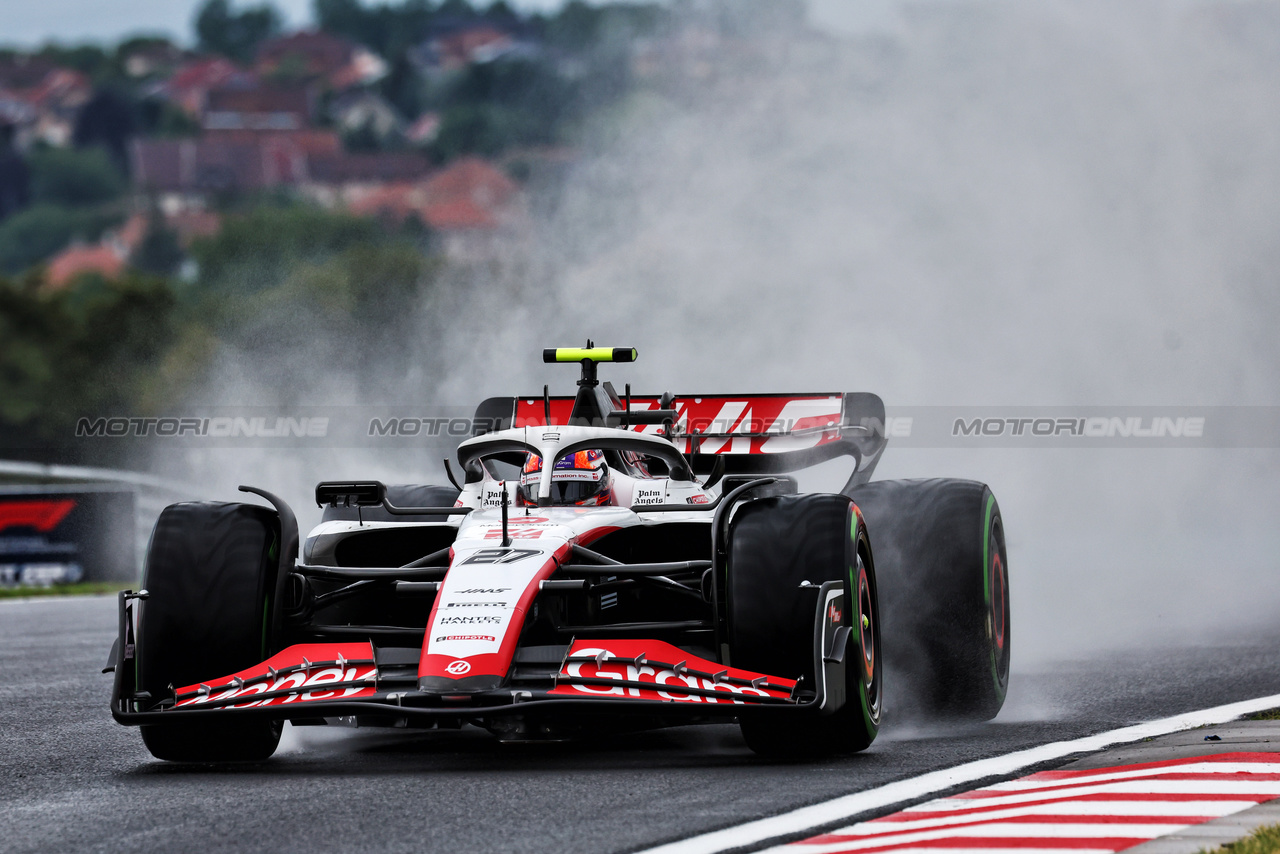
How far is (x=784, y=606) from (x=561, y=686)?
2.95 feet

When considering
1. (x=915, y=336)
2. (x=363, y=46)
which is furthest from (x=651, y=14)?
(x=363, y=46)

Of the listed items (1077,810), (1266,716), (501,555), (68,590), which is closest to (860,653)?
(501,555)

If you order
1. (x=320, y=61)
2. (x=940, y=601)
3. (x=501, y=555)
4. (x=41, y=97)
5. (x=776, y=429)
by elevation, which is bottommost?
(x=940, y=601)

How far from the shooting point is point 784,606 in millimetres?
6898

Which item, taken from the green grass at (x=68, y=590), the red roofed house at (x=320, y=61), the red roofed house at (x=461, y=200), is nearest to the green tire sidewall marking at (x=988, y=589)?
the green grass at (x=68, y=590)

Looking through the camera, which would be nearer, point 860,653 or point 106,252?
point 860,653

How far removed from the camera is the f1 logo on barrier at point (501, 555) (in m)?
7.13

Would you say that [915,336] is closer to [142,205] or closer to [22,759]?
[22,759]

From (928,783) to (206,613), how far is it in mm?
2862

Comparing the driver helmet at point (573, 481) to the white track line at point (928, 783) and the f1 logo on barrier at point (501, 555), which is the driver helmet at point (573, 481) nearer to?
the f1 logo on barrier at point (501, 555)

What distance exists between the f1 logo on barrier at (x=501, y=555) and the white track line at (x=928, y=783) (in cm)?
170

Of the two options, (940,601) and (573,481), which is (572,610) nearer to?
(573,481)

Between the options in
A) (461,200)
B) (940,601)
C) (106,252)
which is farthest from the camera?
(106,252)

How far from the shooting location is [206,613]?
726 cm
